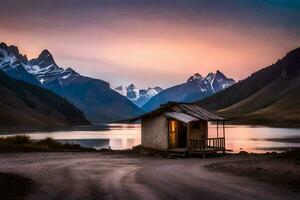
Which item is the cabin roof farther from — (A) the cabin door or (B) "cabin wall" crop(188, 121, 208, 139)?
(A) the cabin door

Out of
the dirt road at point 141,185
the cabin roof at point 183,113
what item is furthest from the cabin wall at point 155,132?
the dirt road at point 141,185

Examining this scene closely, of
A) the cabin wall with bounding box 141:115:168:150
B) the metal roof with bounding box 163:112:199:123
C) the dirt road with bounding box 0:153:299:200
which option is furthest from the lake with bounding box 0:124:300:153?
the dirt road with bounding box 0:153:299:200

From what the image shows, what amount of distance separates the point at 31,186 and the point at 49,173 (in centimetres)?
542

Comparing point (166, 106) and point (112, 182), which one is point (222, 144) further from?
point (112, 182)

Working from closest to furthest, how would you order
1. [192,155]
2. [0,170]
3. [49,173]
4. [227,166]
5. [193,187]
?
[193,187] → [49,173] → [0,170] → [227,166] → [192,155]

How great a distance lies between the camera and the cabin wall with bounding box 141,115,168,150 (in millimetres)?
46938

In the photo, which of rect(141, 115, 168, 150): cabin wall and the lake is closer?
rect(141, 115, 168, 150): cabin wall

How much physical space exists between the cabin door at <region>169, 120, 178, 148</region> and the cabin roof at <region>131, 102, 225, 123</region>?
1.21m

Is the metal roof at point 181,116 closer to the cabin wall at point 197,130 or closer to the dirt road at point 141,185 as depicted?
the cabin wall at point 197,130

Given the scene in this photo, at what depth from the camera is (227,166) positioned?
105 feet

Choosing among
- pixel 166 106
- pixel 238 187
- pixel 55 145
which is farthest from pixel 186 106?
pixel 238 187

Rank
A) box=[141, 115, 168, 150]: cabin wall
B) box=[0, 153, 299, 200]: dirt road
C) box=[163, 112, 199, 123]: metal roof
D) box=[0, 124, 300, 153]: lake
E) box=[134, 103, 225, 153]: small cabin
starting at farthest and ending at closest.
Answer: box=[0, 124, 300, 153]: lake → box=[141, 115, 168, 150]: cabin wall → box=[134, 103, 225, 153]: small cabin → box=[163, 112, 199, 123]: metal roof → box=[0, 153, 299, 200]: dirt road


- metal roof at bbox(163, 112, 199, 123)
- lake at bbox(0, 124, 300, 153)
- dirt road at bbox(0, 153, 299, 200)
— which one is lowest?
dirt road at bbox(0, 153, 299, 200)

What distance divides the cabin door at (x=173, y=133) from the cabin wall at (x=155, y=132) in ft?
3.14
